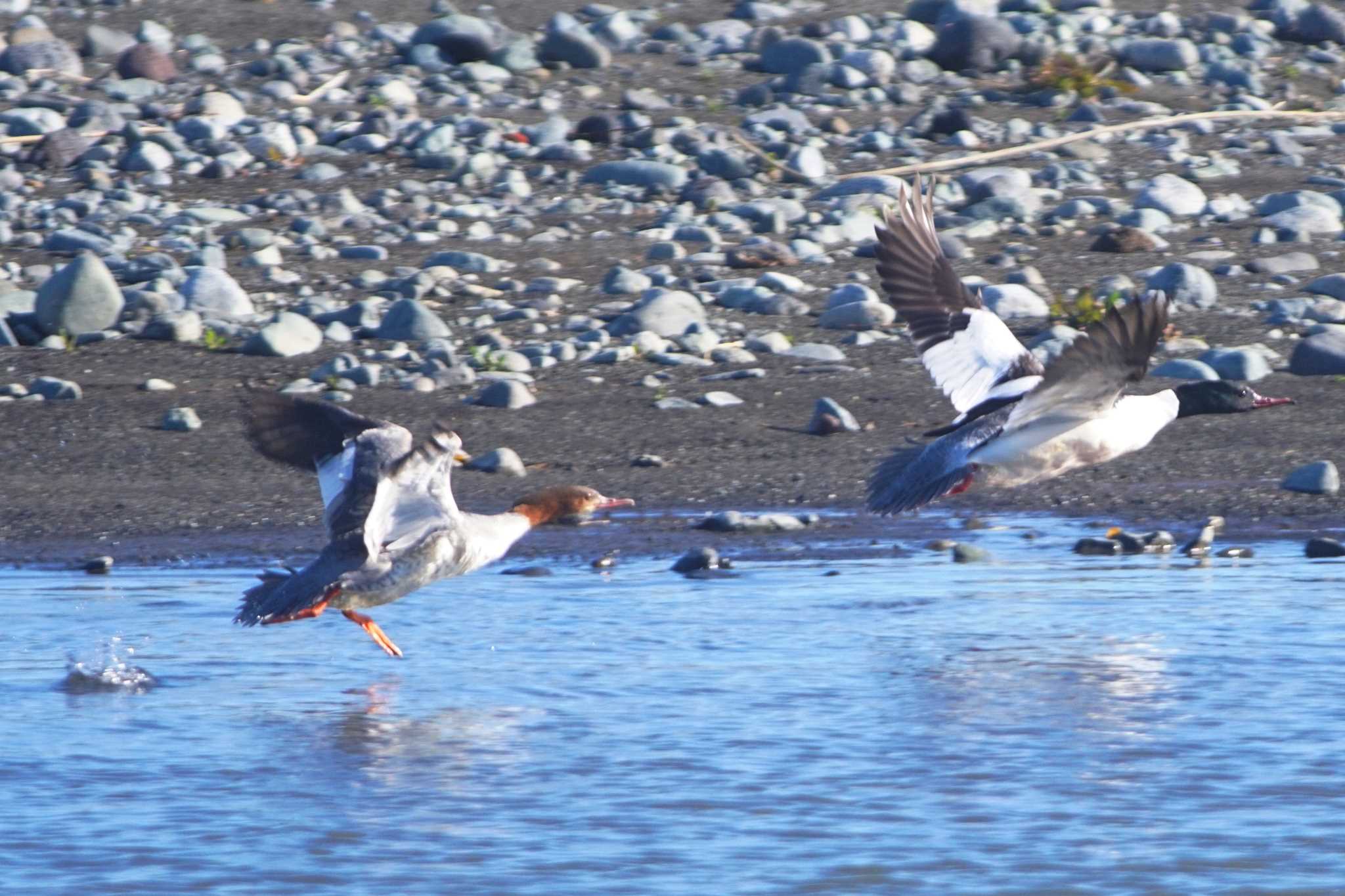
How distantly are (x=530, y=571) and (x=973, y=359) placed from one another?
68.8 inches

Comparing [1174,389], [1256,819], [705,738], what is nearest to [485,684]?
[705,738]

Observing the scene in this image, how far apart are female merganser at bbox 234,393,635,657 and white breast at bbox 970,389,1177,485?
6.18 ft

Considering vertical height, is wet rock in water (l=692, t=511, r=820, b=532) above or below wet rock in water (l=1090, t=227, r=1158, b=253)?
below

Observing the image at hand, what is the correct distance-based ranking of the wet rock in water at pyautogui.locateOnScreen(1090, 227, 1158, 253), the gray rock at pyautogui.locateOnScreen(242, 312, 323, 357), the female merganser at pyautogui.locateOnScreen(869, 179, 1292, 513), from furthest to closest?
the wet rock in water at pyautogui.locateOnScreen(1090, 227, 1158, 253)
the gray rock at pyautogui.locateOnScreen(242, 312, 323, 357)
the female merganser at pyautogui.locateOnScreen(869, 179, 1292, 513)

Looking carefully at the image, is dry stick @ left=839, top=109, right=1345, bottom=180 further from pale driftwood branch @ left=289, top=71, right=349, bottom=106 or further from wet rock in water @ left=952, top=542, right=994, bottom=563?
wet rock in water @ left=952, top=542, right=994, bottom=563

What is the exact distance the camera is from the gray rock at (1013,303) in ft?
33.8

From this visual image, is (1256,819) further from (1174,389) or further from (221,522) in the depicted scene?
(221,522)

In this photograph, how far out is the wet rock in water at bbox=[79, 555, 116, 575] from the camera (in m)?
7.49

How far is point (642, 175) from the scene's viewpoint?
12828 mm

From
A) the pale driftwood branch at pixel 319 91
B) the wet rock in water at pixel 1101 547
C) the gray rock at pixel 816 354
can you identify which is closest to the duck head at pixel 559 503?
the wet rock in water at pixel 1101 547

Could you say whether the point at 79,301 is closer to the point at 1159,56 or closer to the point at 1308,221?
the point at 1308,221

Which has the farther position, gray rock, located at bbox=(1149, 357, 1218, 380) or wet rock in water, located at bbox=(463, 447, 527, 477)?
gray rock, located at bbox=(1149, 357, 1218, 380)

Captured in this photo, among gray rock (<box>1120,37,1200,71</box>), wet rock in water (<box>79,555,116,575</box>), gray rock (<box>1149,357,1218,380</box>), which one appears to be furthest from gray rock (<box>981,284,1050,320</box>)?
gray rock (<box>1120,37,1200,71</box>)

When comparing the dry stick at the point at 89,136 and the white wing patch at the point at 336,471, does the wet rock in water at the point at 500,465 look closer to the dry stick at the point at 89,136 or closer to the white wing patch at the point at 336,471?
the white wing patch at the point at 336,471
